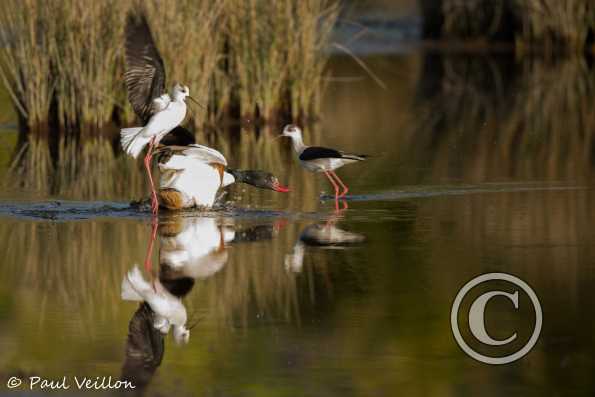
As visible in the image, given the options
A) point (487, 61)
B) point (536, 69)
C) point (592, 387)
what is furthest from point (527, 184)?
point (487, 61)

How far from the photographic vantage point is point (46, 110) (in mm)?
17609

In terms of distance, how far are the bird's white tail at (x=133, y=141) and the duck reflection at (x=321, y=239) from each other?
5.11 feet

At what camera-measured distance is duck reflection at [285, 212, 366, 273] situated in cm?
925

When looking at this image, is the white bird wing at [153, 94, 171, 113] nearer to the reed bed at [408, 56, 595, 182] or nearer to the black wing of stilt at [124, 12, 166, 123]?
the black wing of stilt at [124, 12, 166, 123]

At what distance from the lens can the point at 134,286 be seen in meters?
8.40

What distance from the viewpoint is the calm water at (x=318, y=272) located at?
6.57m

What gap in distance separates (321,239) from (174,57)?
7216mm

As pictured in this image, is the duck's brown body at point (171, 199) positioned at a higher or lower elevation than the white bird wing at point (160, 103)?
lower

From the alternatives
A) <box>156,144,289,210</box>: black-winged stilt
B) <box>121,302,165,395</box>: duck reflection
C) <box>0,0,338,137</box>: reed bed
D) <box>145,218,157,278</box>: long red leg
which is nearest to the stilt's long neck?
<box>156,144,289,210</box>: black-winged stilt

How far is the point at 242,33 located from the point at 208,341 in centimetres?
1098

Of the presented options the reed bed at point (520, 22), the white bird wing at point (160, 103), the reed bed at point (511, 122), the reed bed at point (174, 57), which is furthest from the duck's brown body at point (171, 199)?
the reed bed at point (520, 22)

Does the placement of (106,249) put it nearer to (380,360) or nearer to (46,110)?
(380,360)

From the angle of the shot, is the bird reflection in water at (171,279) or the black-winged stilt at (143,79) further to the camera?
the black-winged stilt at (143,79)

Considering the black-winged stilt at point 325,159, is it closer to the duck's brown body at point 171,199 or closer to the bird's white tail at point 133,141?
the duck's brown body at point 171,199
